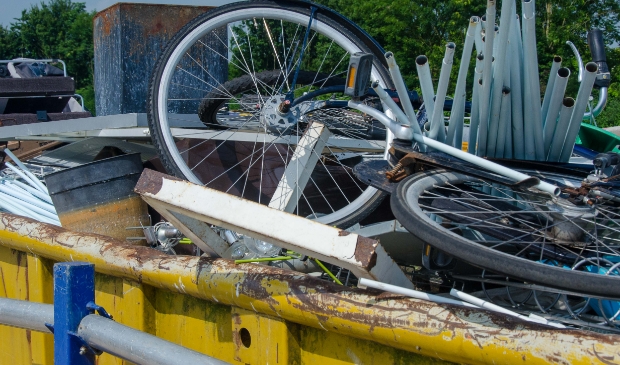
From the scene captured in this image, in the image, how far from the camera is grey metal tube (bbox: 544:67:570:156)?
2.14 meters

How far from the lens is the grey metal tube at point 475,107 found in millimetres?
2225

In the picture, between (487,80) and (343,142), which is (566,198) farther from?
(343,142)

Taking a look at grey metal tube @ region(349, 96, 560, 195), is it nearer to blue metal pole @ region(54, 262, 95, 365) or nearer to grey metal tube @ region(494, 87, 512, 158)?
grey metal tube @ region(494, 87, 512, 158)

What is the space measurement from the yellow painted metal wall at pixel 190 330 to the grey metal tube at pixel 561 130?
120cm

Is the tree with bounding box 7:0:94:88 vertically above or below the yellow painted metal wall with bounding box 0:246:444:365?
above

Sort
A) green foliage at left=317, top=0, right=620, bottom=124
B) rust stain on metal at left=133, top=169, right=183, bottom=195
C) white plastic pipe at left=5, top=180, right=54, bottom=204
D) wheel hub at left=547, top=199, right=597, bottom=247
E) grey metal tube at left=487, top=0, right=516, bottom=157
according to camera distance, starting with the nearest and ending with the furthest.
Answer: rust stain on metal at left=133, top=169, right=183, bottom=195
wheel hub at left=547, top=199, right=597, bottom=247
grey metal tube at left=487, top=0, right=516, bottom=157
white plastic pipe at left=5, top=180, right=54, bottom=204
green foliage at left=317, top=0, right=620, bottom=124

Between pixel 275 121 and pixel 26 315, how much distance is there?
1576mm

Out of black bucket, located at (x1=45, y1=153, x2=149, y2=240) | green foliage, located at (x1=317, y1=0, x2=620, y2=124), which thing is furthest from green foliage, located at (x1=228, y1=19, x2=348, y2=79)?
green foliage, located at (x1=317, y1=0, x2=620, y2=124)

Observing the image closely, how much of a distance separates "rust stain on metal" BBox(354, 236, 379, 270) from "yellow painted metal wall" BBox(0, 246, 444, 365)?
Result: 0.71 feet

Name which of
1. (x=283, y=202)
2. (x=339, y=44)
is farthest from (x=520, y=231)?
(x=339, y=44)

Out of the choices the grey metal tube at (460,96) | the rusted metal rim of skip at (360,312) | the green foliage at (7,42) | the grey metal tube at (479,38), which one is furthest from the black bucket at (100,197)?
the green foliage at (7,42)

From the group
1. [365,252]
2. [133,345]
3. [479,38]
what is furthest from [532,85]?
[133,345]

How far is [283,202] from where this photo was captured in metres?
2.73

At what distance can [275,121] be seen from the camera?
3021mm
